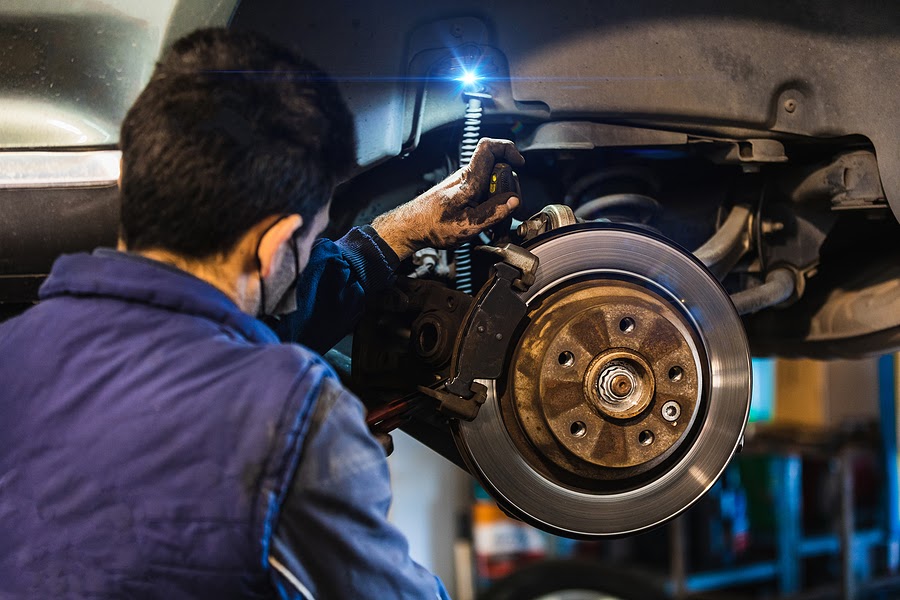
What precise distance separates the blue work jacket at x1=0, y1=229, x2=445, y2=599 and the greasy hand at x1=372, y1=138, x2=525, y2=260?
36 cm

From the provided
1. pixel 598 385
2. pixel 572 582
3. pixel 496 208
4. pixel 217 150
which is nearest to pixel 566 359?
pixel 598 385

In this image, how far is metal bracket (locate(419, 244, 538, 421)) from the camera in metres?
0.92

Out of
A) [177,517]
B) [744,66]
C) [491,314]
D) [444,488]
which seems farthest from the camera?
[444,488]

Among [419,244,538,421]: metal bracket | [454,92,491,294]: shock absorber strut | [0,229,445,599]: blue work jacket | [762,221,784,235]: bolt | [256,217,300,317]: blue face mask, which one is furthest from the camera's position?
[762,221,784,235]: bolt

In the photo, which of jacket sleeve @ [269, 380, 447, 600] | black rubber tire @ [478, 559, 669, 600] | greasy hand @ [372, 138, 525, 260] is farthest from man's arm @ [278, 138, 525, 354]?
black rubber tire @ [478, 559, 669, 600]

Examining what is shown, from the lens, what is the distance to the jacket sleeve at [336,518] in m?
0.61

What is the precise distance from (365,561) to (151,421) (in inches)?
7.1

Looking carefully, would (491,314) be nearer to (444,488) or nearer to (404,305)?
(404,305)

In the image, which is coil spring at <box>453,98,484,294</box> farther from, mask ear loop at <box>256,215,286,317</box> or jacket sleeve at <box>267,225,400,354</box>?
mask ear loop at <box>256,215,286,317</box>

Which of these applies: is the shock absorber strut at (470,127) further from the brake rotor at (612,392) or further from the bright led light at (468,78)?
the brake rotor at (612,392)

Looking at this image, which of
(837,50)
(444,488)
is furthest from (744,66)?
(444,488)

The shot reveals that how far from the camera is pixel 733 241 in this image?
1217 mm

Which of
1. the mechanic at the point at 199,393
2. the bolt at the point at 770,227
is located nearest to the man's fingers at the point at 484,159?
the mechanic at the point at 199,393

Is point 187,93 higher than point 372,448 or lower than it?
higher
